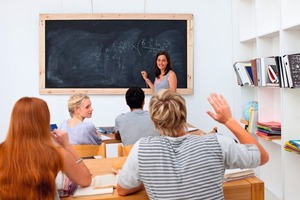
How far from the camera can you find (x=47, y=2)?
4273 mm

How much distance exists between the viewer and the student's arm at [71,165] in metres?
1.44

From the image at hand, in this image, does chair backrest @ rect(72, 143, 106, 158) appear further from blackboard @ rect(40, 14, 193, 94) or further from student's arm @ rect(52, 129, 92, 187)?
blackboard @ rect(40, 14, 193, 94)

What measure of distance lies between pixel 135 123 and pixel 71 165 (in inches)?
43.5

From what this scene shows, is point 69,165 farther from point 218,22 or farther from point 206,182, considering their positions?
point 218,22

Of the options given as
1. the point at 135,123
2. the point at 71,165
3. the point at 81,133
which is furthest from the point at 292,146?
the point at 71,165

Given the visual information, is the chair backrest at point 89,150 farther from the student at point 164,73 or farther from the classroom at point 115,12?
the classroom at point 115,12

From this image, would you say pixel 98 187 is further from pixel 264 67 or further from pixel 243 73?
pixel 243 73

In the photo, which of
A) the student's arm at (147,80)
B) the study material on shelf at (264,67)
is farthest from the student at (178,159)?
the student's arm at (147,80)

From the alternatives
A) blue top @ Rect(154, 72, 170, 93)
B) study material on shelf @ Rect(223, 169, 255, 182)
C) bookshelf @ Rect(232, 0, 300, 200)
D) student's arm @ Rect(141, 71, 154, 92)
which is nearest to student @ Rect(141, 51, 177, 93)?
blue top @ Rect(154, 72, 170, 93)

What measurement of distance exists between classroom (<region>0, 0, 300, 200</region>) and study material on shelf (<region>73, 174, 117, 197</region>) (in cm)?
271

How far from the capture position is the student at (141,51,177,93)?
3938 mm

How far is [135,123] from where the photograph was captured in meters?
2.52

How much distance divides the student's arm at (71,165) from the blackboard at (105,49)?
2.77 metres

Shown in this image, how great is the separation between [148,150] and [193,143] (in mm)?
201
